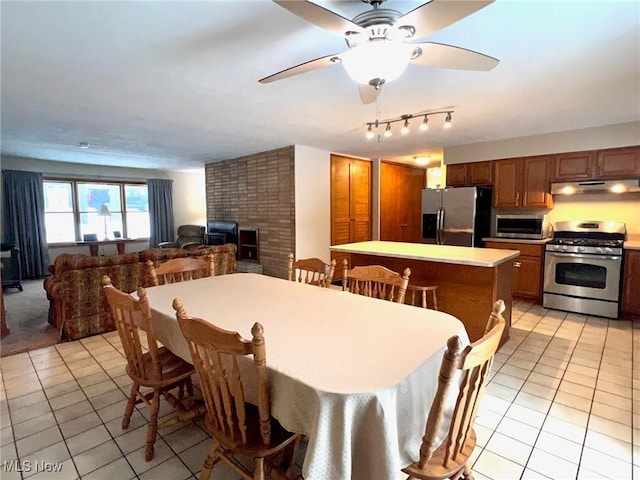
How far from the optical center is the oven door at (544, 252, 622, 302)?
3783 mm

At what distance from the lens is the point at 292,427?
112cm

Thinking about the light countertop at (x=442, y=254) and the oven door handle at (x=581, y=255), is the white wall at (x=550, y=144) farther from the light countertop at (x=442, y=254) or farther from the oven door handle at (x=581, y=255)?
the light countertop at (x=442, y=254)

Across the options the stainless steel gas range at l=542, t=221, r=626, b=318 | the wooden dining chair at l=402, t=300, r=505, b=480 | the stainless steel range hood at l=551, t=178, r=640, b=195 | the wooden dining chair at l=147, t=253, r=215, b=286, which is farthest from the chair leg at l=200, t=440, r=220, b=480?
the stainless steel range hood at l=551, t=178, r=640, b=195

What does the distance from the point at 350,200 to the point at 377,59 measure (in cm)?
467

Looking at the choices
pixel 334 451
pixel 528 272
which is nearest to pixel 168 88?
pixel 334 451

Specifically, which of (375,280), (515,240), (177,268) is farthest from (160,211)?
(515,240)

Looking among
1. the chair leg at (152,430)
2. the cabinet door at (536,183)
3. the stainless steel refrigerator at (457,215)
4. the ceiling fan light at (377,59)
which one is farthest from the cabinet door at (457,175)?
the chair leg at (152,430)

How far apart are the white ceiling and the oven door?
1629mm

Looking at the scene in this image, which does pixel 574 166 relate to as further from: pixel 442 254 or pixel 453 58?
pixel 453 58

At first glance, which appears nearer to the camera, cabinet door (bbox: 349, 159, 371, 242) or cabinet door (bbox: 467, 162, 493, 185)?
cabinet door (bbox: 467, 162, 493, 185)

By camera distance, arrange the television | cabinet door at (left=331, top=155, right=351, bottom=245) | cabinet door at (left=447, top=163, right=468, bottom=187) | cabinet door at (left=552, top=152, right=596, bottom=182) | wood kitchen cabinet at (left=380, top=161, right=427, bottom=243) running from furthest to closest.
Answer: wood kitchen cabinet at (left=380, top=161, right=427, bottom=243), the television, cabinet door at (left=331, top=155, right=351, bottom=245), cabinet door at (left=447, top=163, right=468, bottom=187), cabinet door at (left=552, top=152, right=596, bottom=182)

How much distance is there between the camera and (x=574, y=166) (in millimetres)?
4211

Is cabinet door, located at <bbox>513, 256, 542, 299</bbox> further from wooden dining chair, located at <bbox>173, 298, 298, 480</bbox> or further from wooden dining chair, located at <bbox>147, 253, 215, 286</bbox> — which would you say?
wooden dining chair, located at <bbox>173, 298, 298, 480</bbox>

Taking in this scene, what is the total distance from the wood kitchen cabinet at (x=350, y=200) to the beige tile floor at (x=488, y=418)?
3.37 metres
